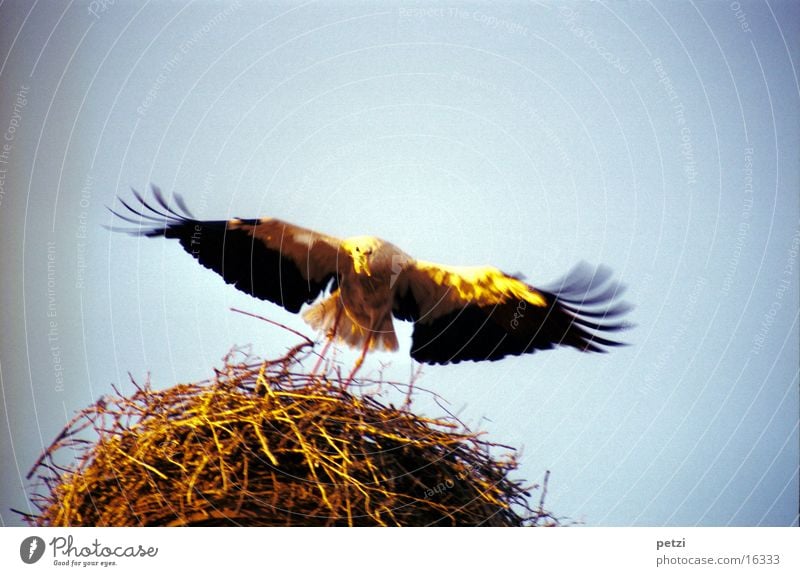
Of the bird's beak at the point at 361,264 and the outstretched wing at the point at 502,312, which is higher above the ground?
the bird's beak at the point at 361,264

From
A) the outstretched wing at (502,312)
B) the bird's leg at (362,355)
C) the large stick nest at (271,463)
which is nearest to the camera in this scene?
the large stick nest at (271,463)

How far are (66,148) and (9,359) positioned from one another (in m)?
0.47

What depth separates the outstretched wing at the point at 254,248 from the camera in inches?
88.8

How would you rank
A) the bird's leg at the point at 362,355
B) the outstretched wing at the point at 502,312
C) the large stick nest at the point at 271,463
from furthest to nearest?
the bird's leg at the point at 362,355 < the outstretched wing at the point at 502,312 < the large stick nest at the point at 271,463

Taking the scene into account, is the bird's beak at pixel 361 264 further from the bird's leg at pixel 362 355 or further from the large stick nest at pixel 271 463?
the large stick nest at pixel 271 463

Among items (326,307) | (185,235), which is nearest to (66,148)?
(185,235)

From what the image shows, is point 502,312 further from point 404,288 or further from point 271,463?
point 271,463

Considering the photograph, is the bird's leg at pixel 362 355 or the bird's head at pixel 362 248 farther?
the bird's leg at pixel 362 355

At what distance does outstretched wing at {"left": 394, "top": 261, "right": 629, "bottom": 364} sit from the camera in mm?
2240
